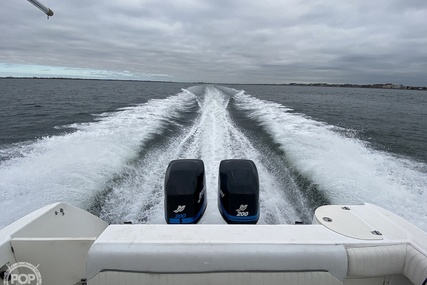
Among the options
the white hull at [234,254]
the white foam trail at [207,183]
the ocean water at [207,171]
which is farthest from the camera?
the ocean water at [207,171]

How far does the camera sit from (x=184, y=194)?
2.93 metres

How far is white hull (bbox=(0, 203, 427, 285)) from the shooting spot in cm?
162

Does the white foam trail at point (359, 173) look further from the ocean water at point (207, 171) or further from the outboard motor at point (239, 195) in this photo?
the outboard motor at point (239, 195)

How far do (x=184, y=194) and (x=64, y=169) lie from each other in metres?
3.04

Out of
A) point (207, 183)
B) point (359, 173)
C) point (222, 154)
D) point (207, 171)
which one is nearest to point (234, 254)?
point (207, 183)

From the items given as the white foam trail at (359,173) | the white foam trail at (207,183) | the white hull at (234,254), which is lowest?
the white foam trail at (207,183)

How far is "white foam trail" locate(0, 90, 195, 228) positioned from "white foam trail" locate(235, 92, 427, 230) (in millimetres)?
3820

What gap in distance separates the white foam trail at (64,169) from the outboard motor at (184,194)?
1581mm

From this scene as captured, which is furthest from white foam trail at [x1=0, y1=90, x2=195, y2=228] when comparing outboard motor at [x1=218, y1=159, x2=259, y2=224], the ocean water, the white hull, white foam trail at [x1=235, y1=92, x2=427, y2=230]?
white foam trail at [x1=235, y1=92, x2=427, y2=230]

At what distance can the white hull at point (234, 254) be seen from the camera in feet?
5.30

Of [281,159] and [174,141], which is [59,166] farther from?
[281,159]

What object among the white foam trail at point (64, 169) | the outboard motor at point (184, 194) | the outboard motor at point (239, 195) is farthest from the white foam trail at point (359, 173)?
the white foam trail at point (64, 169)

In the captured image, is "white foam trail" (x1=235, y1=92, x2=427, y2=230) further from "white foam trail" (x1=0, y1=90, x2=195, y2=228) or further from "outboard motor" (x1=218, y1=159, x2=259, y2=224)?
"white foam trail" (x1=0, y1=90, x2=195, y2=228)

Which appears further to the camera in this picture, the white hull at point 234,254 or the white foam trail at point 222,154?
the white foam trail at point 222,154
